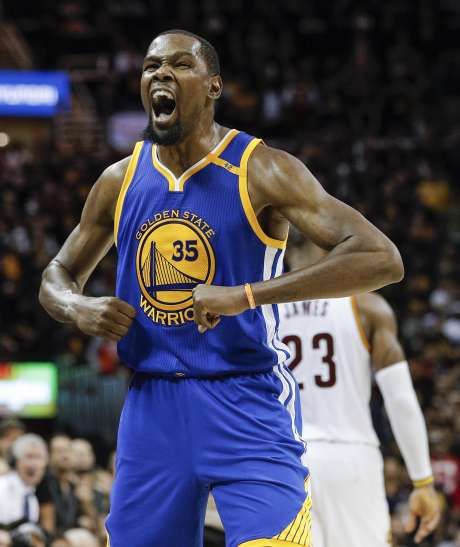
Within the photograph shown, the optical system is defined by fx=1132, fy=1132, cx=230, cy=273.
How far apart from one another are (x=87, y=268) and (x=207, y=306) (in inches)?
31.4

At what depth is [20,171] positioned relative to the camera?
56.6 ft

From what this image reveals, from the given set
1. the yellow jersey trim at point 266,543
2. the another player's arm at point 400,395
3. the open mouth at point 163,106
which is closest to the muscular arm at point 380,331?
the another player's arm at point 400,395

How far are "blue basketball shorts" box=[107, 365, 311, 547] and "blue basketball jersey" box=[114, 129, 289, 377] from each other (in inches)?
3.3

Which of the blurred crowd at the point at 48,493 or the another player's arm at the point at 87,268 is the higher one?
the another player's arm at the point at 87,268

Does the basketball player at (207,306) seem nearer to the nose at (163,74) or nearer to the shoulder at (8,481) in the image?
the nose at (163,74)

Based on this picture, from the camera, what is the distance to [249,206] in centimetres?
363

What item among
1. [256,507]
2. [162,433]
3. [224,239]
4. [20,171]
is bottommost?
[256,507]

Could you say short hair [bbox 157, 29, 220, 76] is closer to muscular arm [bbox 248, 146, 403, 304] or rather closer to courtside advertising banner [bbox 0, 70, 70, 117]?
muscular arm [bbox 248, 146, 403, 304]

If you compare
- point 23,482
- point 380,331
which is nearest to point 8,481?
point 23,482

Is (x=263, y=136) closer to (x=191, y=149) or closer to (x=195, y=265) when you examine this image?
(x=191, y=149)

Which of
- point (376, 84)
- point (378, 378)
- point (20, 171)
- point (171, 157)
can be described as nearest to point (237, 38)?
point (376, 84)

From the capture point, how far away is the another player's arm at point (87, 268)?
3.55 meters

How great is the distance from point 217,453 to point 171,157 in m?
1.01

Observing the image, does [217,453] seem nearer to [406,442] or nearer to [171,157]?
[171,157]
